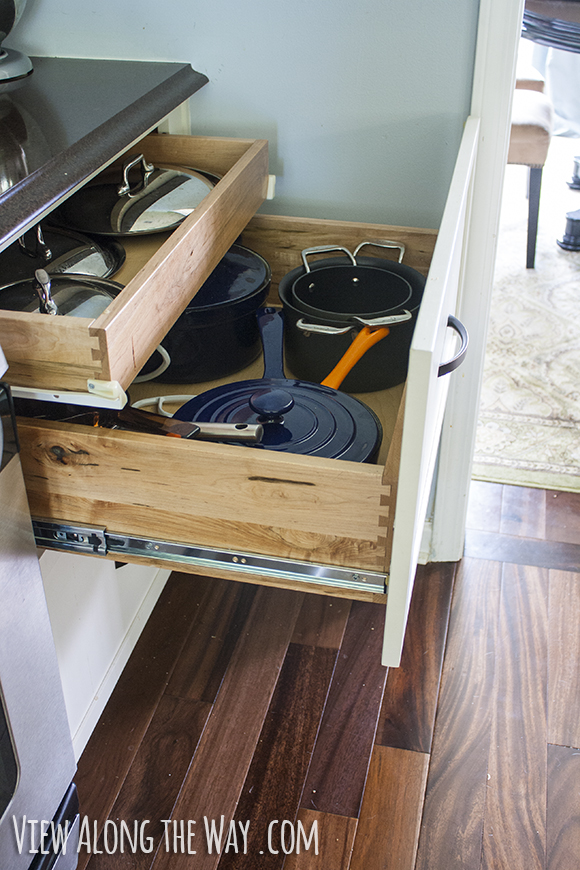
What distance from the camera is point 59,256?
1079 mm

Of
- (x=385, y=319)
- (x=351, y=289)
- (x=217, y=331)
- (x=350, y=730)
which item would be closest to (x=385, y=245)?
(x=351, y=289)

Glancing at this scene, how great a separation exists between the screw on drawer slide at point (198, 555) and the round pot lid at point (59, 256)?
33 centimetres

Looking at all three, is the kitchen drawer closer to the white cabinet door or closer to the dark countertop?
the white cabinet door

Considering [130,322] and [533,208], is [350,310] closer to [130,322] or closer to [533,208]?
[130,322]

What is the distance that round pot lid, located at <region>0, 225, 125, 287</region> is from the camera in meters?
1.05

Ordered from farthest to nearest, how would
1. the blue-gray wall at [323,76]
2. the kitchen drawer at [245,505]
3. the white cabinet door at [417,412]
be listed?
1. the blue-gray wall at [323,76]
2. the kitchen drawer at [245,505]
3. the white cabinet door at [417,412]

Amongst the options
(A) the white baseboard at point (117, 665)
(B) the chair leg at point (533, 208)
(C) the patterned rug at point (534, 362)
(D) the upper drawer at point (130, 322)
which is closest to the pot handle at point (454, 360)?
(D) the upper drawer at point (130, 322)

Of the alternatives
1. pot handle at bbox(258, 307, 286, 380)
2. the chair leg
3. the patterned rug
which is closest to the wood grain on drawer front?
pot handle at bbox(258, 307, 286, 380)

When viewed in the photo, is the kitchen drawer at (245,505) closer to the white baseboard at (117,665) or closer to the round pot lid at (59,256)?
the round pot lid at (59,256)

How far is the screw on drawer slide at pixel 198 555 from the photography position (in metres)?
0.91

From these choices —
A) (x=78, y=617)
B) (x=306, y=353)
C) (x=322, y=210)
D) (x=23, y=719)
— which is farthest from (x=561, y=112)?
(x=23, y=719)

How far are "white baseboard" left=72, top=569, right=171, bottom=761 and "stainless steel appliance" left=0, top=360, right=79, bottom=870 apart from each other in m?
0.38

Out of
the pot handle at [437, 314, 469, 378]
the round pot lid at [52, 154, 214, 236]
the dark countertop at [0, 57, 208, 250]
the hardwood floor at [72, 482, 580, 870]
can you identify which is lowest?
the hardwood floor at [72, 482, 580, 870]

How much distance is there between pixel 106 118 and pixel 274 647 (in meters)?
1.03
